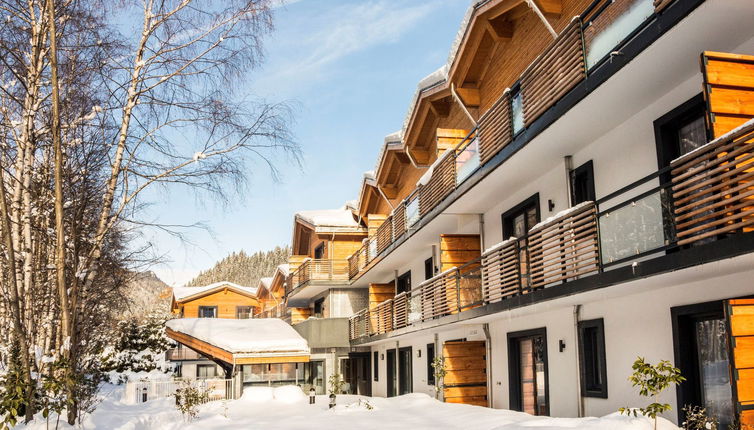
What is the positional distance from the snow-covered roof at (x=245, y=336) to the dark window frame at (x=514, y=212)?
16.0 meters

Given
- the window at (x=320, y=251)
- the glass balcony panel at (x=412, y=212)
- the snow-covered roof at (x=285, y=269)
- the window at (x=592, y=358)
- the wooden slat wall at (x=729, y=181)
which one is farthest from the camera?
the snow-covered roof at (x=285, y=269)

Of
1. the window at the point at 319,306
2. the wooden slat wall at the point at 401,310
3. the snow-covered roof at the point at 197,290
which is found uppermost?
the snow-covered roof at the point at 197,290

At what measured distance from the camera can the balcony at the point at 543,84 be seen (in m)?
9.16

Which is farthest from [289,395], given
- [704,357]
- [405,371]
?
[704,357]

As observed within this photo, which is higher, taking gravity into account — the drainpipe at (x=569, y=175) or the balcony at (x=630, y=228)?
the drainpipe at (x=569, y=175)

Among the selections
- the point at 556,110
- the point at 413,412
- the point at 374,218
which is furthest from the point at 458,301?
the point at 374,218

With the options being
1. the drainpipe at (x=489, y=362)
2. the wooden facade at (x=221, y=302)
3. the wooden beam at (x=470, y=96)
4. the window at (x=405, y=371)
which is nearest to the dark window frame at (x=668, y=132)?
the drainpipe at (x=489, y=362)

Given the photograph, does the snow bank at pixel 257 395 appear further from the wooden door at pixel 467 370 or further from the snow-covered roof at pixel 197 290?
the snow-covered roof at pixel 197 290

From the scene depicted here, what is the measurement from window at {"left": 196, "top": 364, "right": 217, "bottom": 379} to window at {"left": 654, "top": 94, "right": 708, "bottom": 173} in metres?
40.7

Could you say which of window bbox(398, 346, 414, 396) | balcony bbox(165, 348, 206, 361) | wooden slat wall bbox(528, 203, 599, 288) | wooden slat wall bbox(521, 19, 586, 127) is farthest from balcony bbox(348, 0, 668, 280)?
balcony bbox(165, 348, 206, 361)

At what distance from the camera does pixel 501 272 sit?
44.3ft

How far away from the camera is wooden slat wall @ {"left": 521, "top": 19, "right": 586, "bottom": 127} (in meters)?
10.2

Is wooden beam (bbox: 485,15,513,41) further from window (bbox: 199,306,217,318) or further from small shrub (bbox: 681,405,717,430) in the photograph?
window (bbox: 199,306,217,318)

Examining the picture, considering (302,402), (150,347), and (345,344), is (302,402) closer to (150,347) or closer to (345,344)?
(345,344)
